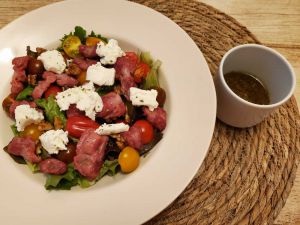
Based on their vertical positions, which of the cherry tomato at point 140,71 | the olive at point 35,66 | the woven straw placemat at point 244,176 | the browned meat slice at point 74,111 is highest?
the olive at point 35,66

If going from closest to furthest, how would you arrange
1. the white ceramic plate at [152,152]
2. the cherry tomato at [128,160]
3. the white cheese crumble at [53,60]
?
1. the white ceramic plate at [152,152]
2. the cherry tomato at [128,160]
3. the white cheese crumble at [53,60]

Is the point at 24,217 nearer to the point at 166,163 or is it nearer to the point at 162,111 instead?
the point at 166,163

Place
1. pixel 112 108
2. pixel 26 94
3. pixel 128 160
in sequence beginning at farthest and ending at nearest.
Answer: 1. pixel 26 94
2. pixel 112 108
3. pixel 128 160

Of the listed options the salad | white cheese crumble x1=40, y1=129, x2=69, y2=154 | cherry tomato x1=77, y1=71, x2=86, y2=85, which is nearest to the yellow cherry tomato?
the salad

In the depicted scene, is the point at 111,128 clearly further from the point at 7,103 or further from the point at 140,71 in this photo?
the point at 7,103

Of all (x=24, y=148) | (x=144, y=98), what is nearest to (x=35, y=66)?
(x=24, y=148)

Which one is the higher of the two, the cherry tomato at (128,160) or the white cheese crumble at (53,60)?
the white cheese crumble at (53,60)

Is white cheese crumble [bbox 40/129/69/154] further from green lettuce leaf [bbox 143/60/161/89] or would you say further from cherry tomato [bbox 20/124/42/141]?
green lettuce leaf [bbox 143/60/161/89]

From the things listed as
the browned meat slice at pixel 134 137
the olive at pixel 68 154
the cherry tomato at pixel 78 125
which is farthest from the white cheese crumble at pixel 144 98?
the olive at pixel 68 154

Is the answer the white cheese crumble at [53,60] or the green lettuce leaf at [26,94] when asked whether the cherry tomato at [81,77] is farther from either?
the green lettuce leaf at [26,94]
